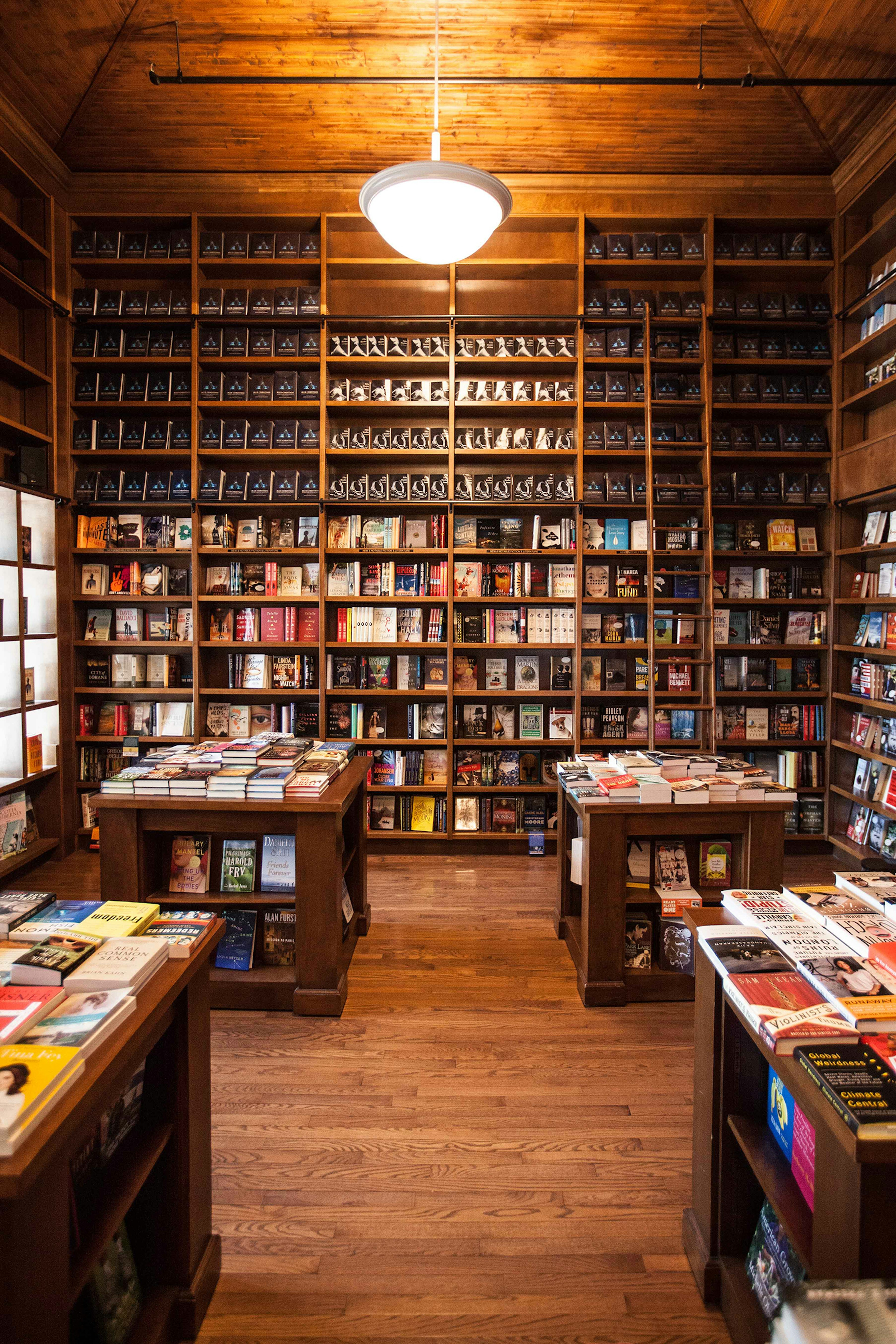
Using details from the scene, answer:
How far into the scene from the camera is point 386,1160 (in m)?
2.01

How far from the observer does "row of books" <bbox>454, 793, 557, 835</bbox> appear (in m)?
4.75

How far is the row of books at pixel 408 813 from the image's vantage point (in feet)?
15.6

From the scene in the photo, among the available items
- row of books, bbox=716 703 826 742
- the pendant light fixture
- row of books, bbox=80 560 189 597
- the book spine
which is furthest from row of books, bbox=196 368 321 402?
the book spine

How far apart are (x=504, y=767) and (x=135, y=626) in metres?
2.53

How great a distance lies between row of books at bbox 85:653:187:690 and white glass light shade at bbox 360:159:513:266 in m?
2.98

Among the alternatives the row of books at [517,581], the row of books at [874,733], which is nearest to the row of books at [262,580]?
the row of books at [517,581]

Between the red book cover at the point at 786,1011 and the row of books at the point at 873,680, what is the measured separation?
319 centimetres

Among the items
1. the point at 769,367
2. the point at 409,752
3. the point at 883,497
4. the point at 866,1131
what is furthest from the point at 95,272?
the point at 866,1131

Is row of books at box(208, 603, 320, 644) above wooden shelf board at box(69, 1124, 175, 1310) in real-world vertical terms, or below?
above

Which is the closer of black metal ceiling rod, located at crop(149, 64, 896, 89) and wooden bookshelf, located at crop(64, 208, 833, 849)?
black metal ceiling rod, located at crop(149, 64, 896, 89)

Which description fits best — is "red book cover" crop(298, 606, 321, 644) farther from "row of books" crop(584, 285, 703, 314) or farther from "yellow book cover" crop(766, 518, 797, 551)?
"yellow book cover" crop(766, 518, 797, 551)

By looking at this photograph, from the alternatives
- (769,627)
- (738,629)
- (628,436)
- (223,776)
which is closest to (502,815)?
(738,629)

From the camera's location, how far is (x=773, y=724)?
478cm

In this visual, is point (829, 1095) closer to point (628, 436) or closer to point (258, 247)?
point (628, 436)
